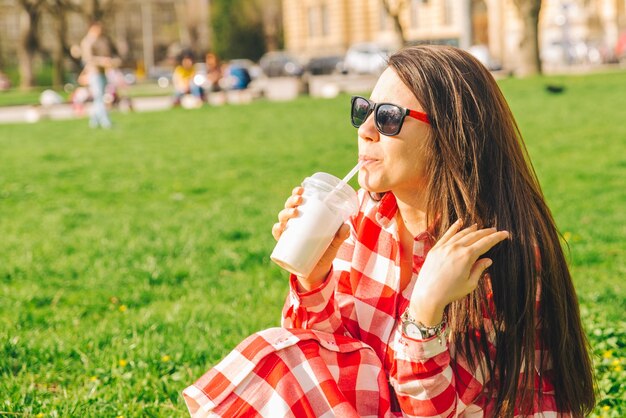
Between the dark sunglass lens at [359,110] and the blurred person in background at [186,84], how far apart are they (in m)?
21.8

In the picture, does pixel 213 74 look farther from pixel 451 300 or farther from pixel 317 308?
pixel 451 300

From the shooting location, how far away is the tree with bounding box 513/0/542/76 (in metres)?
25.0

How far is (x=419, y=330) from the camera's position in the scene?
6.64 feet

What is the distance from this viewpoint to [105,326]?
4234 millimetres

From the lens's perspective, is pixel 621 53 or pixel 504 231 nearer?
pixel 504 231

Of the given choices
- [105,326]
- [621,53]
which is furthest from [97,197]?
[621,53]

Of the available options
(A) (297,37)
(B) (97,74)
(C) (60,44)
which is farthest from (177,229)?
(A) (297,37)

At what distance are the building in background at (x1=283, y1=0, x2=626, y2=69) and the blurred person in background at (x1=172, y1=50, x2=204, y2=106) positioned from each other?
16.4m

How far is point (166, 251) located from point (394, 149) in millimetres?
3779

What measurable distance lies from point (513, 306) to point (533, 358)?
0.50 feet

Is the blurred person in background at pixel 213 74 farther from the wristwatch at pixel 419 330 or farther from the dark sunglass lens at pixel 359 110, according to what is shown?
the wristwatch at pixel 419 330

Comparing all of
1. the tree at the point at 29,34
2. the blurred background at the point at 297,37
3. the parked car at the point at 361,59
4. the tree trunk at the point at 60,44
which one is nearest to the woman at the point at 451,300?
the blurred background at the point at 297,37

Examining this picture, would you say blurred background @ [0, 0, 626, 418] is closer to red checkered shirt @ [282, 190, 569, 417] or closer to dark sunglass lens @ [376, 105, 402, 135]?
dark sunglass lens @ [376, 105, 402, 135]

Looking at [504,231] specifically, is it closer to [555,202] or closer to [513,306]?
[513,306]
